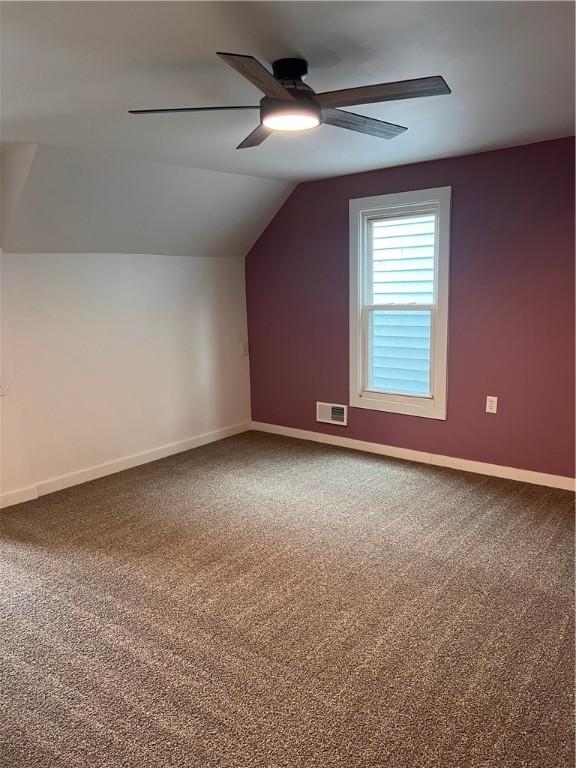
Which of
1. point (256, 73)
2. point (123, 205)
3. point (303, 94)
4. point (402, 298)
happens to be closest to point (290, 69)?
point (303, 94)

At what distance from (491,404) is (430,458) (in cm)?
65

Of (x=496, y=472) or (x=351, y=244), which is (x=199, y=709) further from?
(x=351, y=244)

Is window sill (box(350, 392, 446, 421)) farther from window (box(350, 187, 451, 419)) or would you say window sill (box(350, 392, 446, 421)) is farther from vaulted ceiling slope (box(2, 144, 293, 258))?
vaulted ceiling slope (box(2, 144, 293, 258))

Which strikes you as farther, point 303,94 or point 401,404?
point 401,404

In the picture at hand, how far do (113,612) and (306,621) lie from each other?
0.86m

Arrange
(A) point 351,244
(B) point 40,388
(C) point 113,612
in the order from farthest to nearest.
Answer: (A) point 351,244
(B) point 40,388
(C) point 113,612

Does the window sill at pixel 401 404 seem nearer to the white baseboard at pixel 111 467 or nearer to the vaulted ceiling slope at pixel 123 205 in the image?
the white baseboard at pixel 111 467

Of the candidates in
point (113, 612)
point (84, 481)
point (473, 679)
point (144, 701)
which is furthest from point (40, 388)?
point (473, 679)

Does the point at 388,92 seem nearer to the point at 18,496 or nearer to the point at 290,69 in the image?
the point at 290,69

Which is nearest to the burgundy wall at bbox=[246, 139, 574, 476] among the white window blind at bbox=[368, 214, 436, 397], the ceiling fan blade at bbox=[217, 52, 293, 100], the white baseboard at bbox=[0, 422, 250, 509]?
the white window blind at bbox=[368, 214, 436, 397]

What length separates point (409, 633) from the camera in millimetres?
2295

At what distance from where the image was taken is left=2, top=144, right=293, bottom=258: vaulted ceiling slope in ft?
10.8

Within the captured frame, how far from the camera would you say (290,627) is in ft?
7.69

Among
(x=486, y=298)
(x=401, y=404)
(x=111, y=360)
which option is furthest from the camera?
(x=401, y=404)
